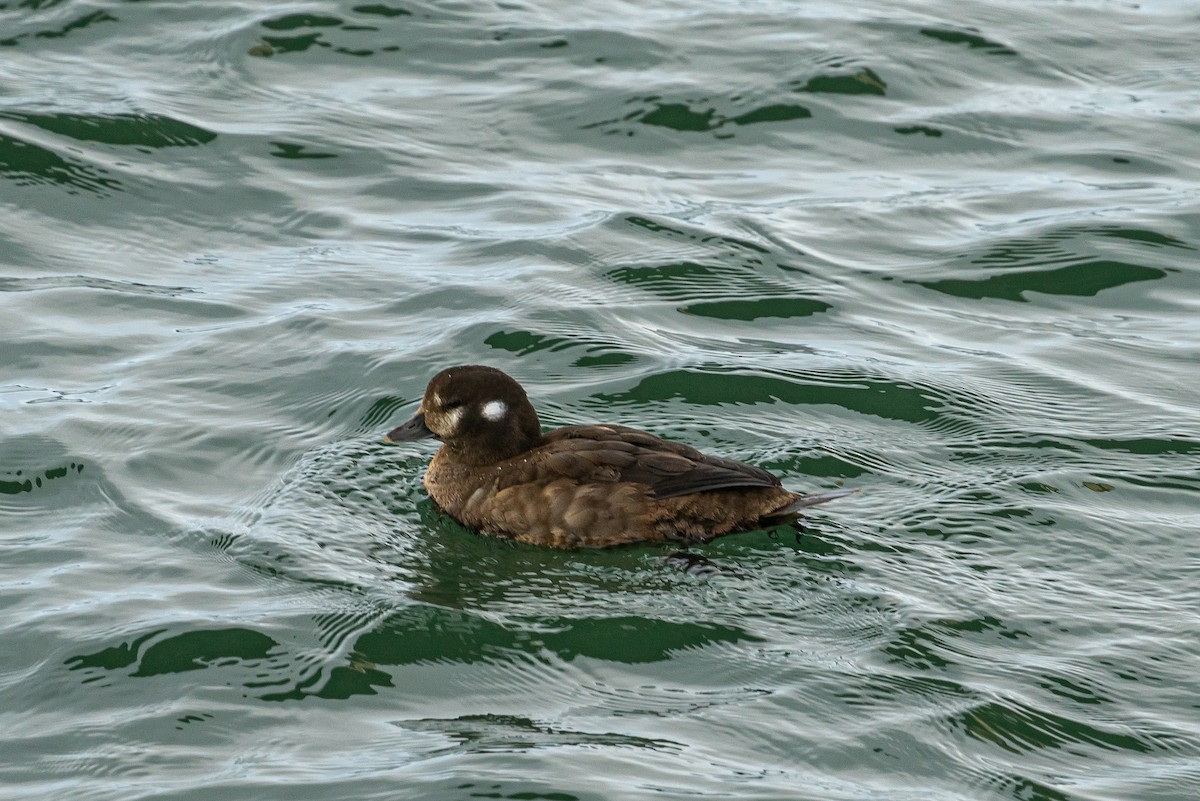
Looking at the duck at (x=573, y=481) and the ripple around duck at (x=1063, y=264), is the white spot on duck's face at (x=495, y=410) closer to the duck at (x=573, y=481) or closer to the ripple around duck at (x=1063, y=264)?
the duck at (x=573, y=481)

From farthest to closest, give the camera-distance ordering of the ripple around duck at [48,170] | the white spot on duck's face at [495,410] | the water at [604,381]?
the ripple around duck at [48,170] → the white spot on duck's face at [495,410] → the water at [604,381]

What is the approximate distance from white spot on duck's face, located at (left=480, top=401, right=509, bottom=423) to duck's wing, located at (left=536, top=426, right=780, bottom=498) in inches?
10.7

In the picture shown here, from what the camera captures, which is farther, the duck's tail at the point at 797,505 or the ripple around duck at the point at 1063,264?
the ripple around duck at the point at 1063,264

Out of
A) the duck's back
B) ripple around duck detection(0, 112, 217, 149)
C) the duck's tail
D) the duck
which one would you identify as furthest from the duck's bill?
ripple around duck detection(0, 112, 217, 149)

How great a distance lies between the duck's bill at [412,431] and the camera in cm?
818

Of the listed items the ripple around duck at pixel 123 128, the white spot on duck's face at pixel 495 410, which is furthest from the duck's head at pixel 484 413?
the ripple around duck at pixel 123 128

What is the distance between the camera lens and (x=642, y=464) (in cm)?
750

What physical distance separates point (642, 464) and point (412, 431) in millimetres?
1288

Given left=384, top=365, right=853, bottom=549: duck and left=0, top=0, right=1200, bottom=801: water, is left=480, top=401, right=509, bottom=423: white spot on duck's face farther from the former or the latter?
left=0, top=0, right=1200, bottom=801: water

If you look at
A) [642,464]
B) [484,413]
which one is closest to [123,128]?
[484,413]

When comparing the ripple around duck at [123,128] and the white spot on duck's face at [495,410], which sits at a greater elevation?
the ripple around duck at [123,128]

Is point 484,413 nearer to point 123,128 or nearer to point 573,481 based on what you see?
point 573,481

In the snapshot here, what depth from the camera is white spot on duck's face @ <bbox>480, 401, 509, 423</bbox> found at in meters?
7.95

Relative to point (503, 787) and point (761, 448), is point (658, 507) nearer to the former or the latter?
point (761, 448)
